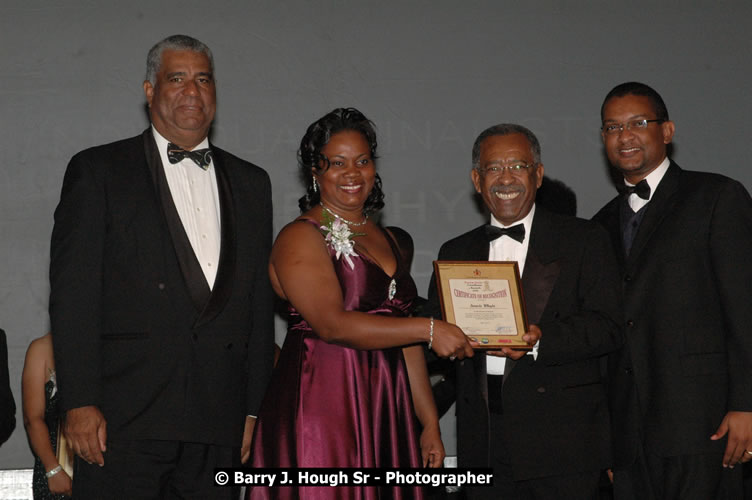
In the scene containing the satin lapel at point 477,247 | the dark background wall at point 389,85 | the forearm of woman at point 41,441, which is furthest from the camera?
the dark background wall at point 389,85

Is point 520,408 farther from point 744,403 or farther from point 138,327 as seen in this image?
point 138,327

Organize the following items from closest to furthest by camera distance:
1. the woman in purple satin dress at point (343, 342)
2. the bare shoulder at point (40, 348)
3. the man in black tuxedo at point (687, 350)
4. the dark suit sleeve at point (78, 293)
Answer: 1. the dark suit sleeve at point (78, 293)
2. the woman in purple satin dress at point (343, 342)
3. the man in black tuxedo at point (687, 350)
4. the bare shoulder at point (40, 348)

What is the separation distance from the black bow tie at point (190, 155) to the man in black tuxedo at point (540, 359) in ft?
3.88

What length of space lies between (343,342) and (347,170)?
728 millimetres

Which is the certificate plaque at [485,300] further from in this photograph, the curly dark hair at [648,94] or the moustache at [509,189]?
the curly dark hair at [648,94]

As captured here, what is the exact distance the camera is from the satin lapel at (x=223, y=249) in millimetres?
3475

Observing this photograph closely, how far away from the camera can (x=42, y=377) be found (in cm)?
497

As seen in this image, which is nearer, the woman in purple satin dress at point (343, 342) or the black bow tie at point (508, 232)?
the woman in purple satin dress at point (343, 342)

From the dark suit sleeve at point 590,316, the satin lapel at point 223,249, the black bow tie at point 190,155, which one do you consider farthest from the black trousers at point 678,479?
the black bow tie at point 190,155

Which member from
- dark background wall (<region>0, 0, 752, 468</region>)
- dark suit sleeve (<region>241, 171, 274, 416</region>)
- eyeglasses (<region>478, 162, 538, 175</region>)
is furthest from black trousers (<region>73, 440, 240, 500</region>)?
dark background wall (<region>0, 0, 752, 468</region>)

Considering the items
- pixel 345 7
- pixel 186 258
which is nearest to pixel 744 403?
pixel 186 258

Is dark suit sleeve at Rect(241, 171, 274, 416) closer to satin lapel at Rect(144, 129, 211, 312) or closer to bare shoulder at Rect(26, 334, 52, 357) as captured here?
satin lapel at Rect(144, 129, 211, 312)

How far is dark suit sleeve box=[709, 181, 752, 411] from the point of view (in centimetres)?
362

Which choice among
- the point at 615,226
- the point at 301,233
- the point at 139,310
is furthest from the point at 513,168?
the point at 139,310
